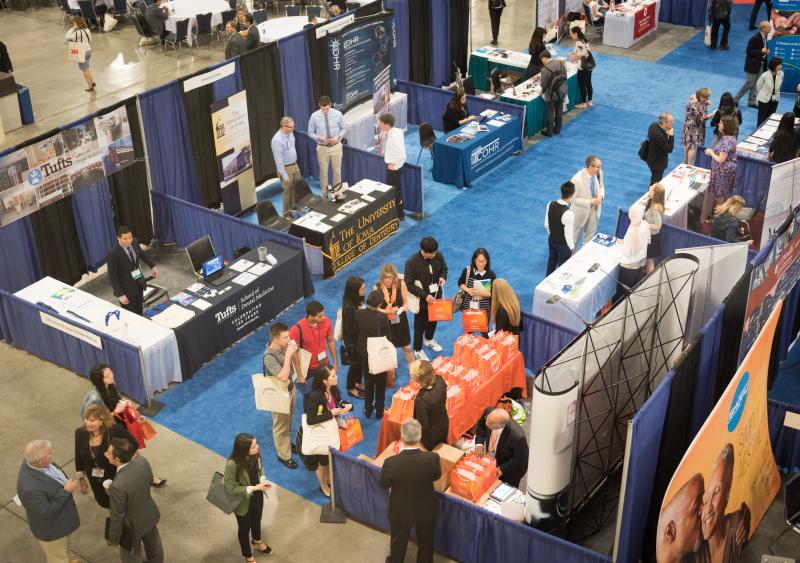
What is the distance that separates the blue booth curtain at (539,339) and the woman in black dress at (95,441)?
4.07 metres

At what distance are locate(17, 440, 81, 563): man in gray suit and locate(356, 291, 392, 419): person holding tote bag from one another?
2856 millimetres

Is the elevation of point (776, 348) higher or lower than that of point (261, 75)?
lower

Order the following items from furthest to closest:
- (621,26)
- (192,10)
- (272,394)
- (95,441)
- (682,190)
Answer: (192,10) → (621,26) → (682,190) → (272,394) → (95,441)

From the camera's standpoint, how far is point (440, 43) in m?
17.2

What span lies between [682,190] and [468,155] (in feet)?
10.2

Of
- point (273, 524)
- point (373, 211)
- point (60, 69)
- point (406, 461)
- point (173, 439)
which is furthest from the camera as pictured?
point (60, 69)

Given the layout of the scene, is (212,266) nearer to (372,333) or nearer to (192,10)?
(372,333)

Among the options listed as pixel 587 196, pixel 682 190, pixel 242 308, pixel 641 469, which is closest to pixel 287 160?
pixel 242 308

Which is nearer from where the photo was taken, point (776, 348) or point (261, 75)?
point (776, 348)

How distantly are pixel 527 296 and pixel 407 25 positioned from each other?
6.52 metres

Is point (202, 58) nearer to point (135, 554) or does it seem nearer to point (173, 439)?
point (173, 439)

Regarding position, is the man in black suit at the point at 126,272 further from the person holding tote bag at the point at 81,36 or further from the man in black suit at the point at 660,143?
the person holding tote bag at the point at 81,36

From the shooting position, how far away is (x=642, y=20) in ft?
64.7

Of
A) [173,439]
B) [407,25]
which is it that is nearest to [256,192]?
[407,25]
